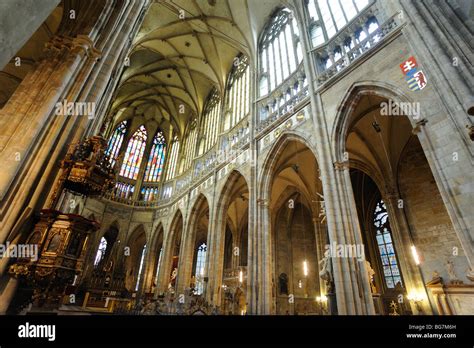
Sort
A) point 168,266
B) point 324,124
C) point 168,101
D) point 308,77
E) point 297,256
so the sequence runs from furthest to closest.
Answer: point 168,101, point 168,266, point 297,256, point 308,77, point 324,124

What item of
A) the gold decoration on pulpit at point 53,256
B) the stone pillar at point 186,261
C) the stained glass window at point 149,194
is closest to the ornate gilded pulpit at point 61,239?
the gold decoration on pulpit at point 53,256

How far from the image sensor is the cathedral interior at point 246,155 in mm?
4727

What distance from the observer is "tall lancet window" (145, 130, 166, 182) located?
24.4 metres

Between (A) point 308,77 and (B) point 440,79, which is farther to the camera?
(A) point 308,77

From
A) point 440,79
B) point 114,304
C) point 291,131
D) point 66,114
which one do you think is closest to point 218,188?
point 291,131

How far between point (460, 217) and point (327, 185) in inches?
133

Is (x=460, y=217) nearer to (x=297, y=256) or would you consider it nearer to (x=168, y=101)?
(x=297, y=256)

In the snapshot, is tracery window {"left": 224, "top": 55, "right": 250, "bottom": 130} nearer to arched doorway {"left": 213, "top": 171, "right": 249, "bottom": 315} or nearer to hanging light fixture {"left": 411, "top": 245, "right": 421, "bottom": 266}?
arched doorway {"left": 213, "top": 171, "right": 249, "bottom": 315}

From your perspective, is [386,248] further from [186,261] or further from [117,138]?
[117,138]

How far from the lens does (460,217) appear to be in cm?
469

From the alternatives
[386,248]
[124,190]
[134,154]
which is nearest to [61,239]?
[386,248]

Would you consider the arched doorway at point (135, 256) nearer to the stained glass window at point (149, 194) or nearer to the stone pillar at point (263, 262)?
the stained glass window at point (149, 194)

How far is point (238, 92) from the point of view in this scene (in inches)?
675

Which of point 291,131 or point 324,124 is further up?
point 291,131
